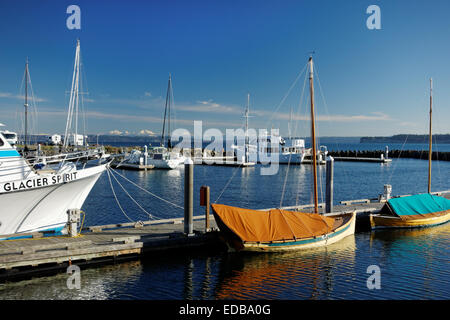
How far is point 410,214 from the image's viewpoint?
25.6 meters

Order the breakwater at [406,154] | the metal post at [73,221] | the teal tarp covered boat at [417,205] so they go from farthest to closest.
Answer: the breakwater at [406,154] → the teal tarp covered boat at [417,205] → the metal post at [73,221]

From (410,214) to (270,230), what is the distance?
12720 millimetres

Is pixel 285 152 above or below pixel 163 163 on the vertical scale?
above

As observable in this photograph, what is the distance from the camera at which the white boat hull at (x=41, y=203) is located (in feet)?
57.0

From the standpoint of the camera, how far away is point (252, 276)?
16.0m

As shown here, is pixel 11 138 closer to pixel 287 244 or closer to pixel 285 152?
pixel 287 244

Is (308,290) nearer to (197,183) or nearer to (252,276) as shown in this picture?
(252,276)

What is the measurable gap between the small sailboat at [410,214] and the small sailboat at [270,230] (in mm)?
6278

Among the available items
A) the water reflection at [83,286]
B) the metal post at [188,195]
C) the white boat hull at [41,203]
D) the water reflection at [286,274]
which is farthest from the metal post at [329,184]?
the white boat hull at [41,203]

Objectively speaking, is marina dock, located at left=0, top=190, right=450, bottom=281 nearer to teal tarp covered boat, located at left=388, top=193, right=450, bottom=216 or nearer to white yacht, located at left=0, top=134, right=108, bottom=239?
white yacht, located at left=0, top=134, right=108, bottom=239

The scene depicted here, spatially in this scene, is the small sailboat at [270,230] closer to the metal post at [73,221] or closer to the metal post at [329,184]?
the metal post at [329,184]

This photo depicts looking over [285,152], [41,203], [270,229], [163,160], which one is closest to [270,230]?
[270,229]

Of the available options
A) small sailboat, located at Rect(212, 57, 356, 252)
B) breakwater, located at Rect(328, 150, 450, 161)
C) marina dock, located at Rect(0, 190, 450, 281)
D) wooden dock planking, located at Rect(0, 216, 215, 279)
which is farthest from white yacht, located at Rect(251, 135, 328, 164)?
wooden dock planking, located at Rect(0, 216, 215, 279)

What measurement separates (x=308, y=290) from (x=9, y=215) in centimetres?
1426
